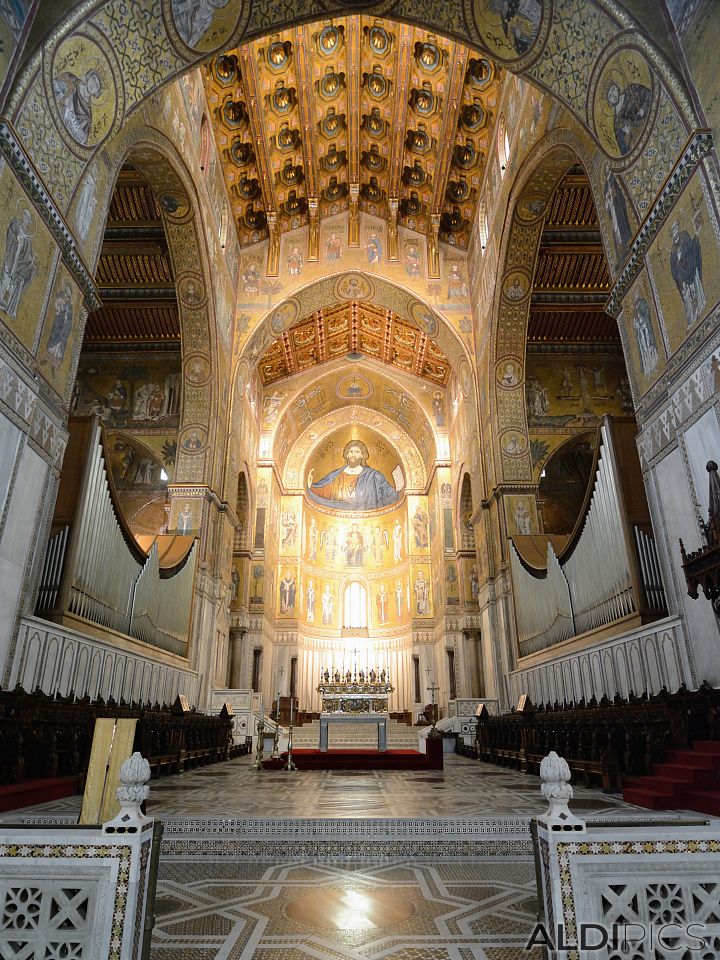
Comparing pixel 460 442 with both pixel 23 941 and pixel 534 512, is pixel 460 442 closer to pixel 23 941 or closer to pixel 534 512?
pixel 534 512

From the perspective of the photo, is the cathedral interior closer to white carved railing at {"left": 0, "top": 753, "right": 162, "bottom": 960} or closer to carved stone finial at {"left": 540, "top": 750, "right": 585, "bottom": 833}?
white carved railing at {"left": 0, "top": 753, "right": 162, "bottom": 960}

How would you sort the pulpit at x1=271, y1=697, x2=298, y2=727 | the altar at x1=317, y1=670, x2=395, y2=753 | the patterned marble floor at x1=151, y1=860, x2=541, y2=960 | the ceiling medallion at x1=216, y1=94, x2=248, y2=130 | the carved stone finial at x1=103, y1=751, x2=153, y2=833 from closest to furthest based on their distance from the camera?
the carved stone finial at x1=103, y1=751, x2=153, y2=833, the patterned marble floor at x1=151, y1=860, x2=541, y2=960, the altar at x1=317, y1=670, x2=395, y2=753, the ceiling medallion at x1=216, y1=94, x2=248, y2=130, the pulpit at x1=271, y1=697, x2=298, y2=727

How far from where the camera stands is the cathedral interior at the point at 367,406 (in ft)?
17.4

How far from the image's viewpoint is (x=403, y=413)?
83.6 ft

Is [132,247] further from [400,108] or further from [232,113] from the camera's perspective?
[400,108]

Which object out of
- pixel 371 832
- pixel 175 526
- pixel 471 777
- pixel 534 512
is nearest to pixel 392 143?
pixel 534 512

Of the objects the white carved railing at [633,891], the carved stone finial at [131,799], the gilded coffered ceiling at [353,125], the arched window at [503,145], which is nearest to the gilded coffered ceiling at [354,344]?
the gilded coffered ceiling at [353,125]

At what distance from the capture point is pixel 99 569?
9086mm

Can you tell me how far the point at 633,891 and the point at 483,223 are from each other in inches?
670

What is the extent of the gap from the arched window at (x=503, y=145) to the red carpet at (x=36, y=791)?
14.4m

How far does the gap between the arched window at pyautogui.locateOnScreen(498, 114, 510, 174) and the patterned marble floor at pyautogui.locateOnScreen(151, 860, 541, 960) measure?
14330 mm

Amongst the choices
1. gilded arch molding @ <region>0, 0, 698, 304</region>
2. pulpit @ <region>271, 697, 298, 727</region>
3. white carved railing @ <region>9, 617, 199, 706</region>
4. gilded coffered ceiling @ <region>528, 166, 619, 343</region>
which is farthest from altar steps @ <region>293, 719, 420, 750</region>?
gilded arch molding @ <region>0, 0, 698, 304</region>

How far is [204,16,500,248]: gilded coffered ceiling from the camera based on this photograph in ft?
45.8

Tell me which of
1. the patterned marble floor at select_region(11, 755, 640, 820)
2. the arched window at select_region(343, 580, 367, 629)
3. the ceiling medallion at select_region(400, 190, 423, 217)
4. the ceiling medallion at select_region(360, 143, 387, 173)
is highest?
the ceiling medallion at select_region(360, 143, 387, 173)
